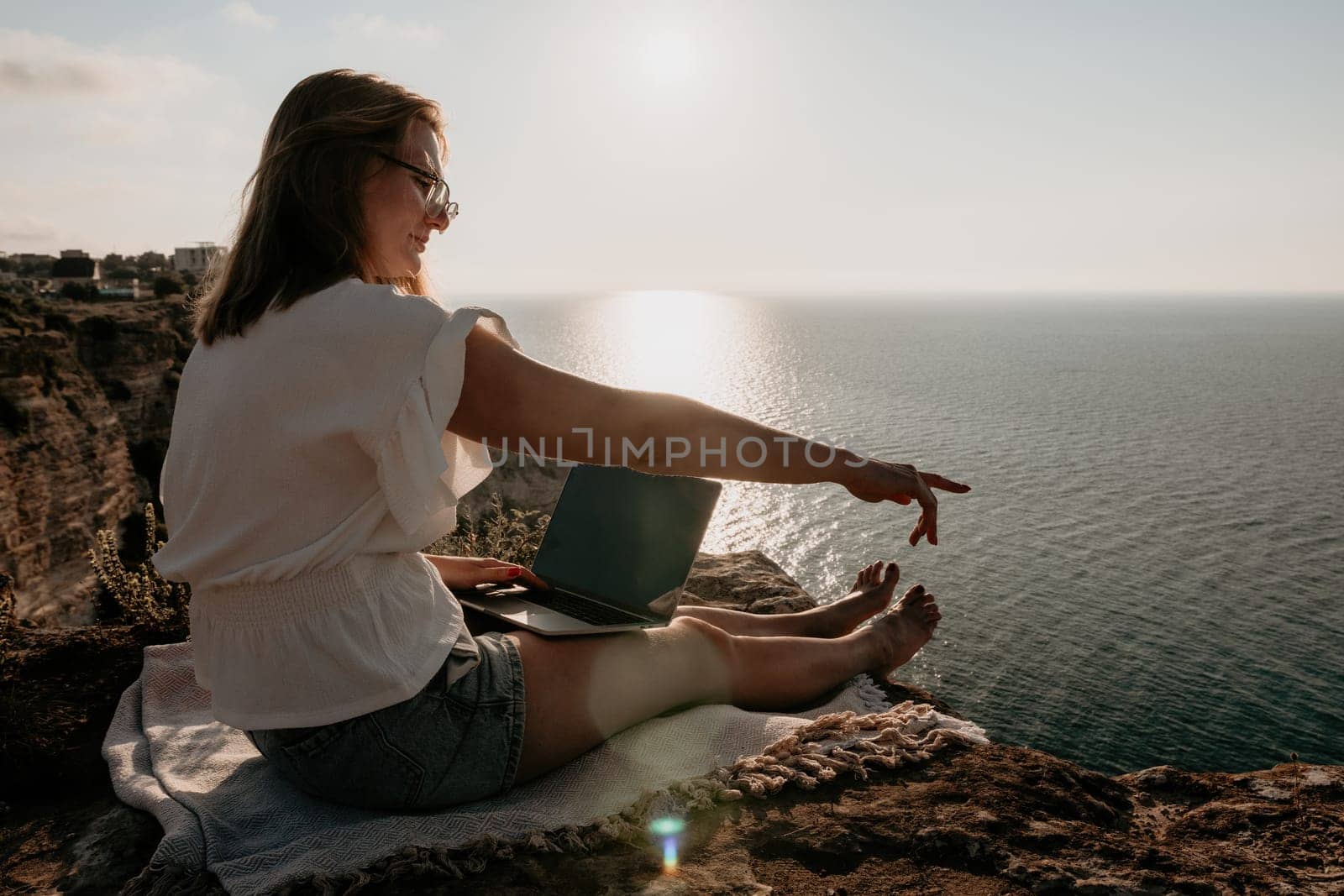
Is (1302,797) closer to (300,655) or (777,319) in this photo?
(300,655)

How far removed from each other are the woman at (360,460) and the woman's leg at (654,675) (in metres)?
0.02

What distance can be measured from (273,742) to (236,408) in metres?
1.10

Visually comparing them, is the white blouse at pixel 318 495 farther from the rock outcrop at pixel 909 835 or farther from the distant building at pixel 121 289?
the distant building at pixel 121 289

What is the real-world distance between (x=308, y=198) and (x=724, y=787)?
2496 mm

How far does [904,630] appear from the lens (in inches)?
192

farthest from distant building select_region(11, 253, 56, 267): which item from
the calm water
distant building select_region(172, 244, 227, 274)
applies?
the calm water

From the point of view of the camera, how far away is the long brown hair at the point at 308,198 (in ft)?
7.89

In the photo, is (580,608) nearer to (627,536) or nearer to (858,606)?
(627,536)

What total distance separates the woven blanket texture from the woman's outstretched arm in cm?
125

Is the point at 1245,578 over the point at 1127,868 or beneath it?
beneath

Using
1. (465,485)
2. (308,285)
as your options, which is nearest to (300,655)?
(465,485)

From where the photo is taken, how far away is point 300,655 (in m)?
2.43

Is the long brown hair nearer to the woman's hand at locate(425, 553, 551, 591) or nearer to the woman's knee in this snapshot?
the woman's hand at locate(425, 553, 551, 591)

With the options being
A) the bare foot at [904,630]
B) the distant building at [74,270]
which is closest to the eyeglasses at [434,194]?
the bare foot at [904,630]
